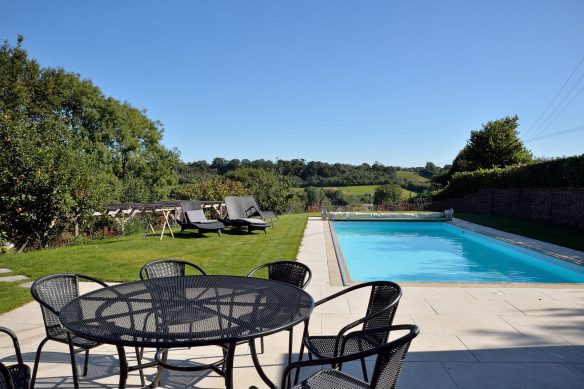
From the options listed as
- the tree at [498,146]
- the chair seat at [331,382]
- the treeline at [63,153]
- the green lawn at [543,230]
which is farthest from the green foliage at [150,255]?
the tree at [498,146]

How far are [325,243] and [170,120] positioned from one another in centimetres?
2886

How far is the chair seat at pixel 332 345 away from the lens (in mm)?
2354

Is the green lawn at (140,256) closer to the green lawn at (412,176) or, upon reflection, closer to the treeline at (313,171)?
the treeline at (313,171)

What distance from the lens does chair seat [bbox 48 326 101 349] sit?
249 centimetres

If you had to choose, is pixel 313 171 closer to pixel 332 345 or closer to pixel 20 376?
pixel 332 345

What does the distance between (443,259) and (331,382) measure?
9119 mm

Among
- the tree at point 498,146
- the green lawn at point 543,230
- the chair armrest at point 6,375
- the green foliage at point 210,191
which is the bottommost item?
the green lawn at point 543,230

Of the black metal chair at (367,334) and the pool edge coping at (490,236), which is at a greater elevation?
the black metal chair at (367,334)

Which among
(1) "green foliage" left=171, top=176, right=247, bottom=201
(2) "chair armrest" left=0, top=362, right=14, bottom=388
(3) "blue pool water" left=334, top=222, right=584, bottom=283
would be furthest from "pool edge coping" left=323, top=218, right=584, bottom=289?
(1) "green foliage" left=171, top=176, right=247, bottom=201

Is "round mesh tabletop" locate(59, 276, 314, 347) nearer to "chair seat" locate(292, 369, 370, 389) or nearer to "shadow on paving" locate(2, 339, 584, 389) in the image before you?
"chair seat" locate(292, 369, 370, 389)

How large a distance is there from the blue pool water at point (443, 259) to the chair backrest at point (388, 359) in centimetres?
623

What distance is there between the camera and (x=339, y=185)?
40.8 meters

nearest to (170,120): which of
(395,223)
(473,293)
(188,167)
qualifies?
(188,167)

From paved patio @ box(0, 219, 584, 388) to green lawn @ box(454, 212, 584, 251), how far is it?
5.37 m
